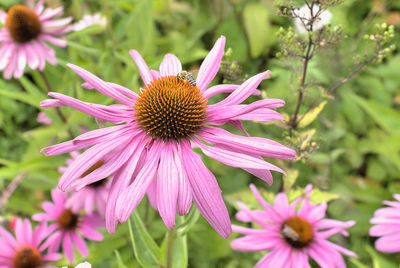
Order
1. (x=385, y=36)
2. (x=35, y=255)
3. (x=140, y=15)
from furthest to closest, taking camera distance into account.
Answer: (x=140, y=15) → (x=35, y=255) → (x=385, y=36)

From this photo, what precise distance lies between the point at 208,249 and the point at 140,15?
4.20 ft

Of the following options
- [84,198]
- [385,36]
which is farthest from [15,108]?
[385,36]

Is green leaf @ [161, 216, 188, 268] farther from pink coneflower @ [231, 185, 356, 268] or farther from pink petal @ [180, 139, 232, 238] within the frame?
pink petal @ [180, 139, 232, 238]

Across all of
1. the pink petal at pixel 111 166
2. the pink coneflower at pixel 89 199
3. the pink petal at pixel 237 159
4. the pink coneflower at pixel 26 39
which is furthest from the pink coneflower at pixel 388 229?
the pink coneflower at pixel 26 39

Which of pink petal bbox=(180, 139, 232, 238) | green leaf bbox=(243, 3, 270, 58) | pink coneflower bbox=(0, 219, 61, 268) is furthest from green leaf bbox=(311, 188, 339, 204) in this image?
green leaf bbox=(243, 3, 270, 58)

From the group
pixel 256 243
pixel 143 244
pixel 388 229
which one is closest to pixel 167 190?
pixel 143 244

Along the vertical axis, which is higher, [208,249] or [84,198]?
[84,198]

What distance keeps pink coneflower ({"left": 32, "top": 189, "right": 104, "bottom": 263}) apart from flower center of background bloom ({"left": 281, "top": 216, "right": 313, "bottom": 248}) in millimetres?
717

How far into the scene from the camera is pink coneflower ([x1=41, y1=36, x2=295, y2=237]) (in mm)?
708

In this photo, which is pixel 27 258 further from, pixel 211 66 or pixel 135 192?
pixel 211 66

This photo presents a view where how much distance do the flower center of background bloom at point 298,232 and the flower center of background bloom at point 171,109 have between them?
0.44 m

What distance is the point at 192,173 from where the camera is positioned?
0.76m

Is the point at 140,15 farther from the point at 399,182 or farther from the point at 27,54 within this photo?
the point at 399,182

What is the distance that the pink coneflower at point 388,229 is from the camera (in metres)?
0.94
